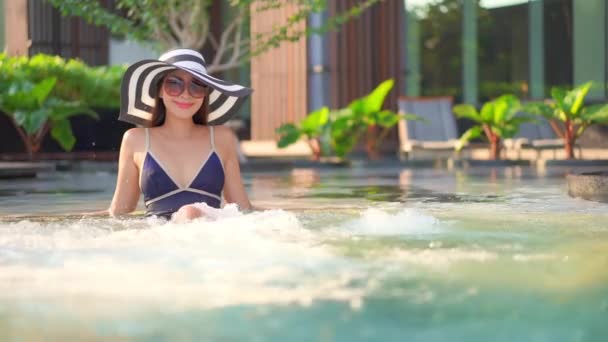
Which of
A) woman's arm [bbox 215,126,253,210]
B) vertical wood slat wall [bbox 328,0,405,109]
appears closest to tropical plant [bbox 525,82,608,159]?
vertical wood slat wall [bbox 328,0,405,109]

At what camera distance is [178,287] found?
3932 millimetres

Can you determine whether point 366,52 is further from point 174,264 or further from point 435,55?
point 174,264

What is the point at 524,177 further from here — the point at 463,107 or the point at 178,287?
the point at 178,287

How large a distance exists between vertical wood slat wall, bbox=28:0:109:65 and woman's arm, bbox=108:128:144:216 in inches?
793

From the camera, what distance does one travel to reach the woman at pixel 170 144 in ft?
19.1

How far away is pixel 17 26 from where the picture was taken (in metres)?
25.3

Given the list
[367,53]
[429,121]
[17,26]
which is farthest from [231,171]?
[17,26]

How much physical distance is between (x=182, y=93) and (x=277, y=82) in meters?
15.7

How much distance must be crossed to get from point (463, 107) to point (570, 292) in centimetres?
1329

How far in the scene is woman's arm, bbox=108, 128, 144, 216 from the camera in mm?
5891

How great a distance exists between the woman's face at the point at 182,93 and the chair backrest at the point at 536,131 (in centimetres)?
1282

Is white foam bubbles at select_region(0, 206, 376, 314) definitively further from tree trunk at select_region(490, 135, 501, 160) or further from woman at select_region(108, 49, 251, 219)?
tree trunk at select_region(490, 135, 501, 160)

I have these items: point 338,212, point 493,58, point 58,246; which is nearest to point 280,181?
point 338,212

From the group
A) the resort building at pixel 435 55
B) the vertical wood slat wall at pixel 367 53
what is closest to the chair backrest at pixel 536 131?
the resort building at pixel 435 55
